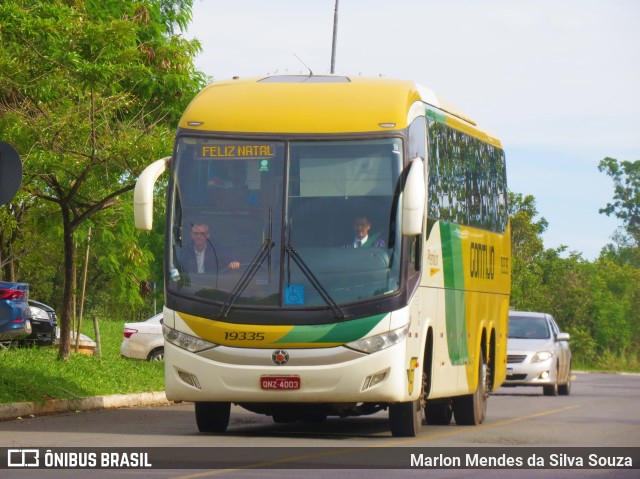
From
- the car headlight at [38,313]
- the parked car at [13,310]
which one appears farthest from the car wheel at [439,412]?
the car headlight at [38,313]

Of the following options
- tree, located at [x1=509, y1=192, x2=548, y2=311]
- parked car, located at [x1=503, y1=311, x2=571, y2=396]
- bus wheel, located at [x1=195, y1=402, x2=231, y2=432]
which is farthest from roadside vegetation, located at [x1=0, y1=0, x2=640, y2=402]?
tree, located at [x1=509, y1=192, x2=548, y2=311]

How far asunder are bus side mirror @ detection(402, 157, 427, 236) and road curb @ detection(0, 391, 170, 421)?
Result: 5.92 m

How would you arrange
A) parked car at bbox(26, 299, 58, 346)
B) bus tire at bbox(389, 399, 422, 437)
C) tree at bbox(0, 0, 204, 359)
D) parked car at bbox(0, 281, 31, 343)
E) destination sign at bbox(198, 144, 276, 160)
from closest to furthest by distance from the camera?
destination sign at bbox(198, 144, 276, 160) → bus tire at bbox(389, 399, 422, 437) → tree at bbox(0, 0, 204, 359) → parked car at bbox(0, 281, 31, 343) → parked car at bbox(26, 299, 58, 346)

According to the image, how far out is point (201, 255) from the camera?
15945 mm

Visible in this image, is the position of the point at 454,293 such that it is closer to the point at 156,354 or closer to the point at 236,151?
the point at 236,151

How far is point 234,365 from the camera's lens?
51.2 feet

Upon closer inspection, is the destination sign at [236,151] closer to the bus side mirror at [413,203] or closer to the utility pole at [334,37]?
the bus side mirror at [413,203]

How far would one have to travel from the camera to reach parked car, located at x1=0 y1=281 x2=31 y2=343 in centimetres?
2334

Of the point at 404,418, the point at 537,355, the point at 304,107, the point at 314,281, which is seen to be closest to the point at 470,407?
the point at 404,418

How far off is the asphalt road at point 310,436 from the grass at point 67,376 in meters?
0.57

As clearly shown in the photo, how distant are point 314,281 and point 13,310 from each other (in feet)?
30.3

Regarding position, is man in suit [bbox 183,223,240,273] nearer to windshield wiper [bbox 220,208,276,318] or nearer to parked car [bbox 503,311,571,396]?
windshield wiper [bbox 220,208,276,318]

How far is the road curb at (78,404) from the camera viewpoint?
1873cm

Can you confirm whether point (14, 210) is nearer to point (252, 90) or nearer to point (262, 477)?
point (252, 90)
